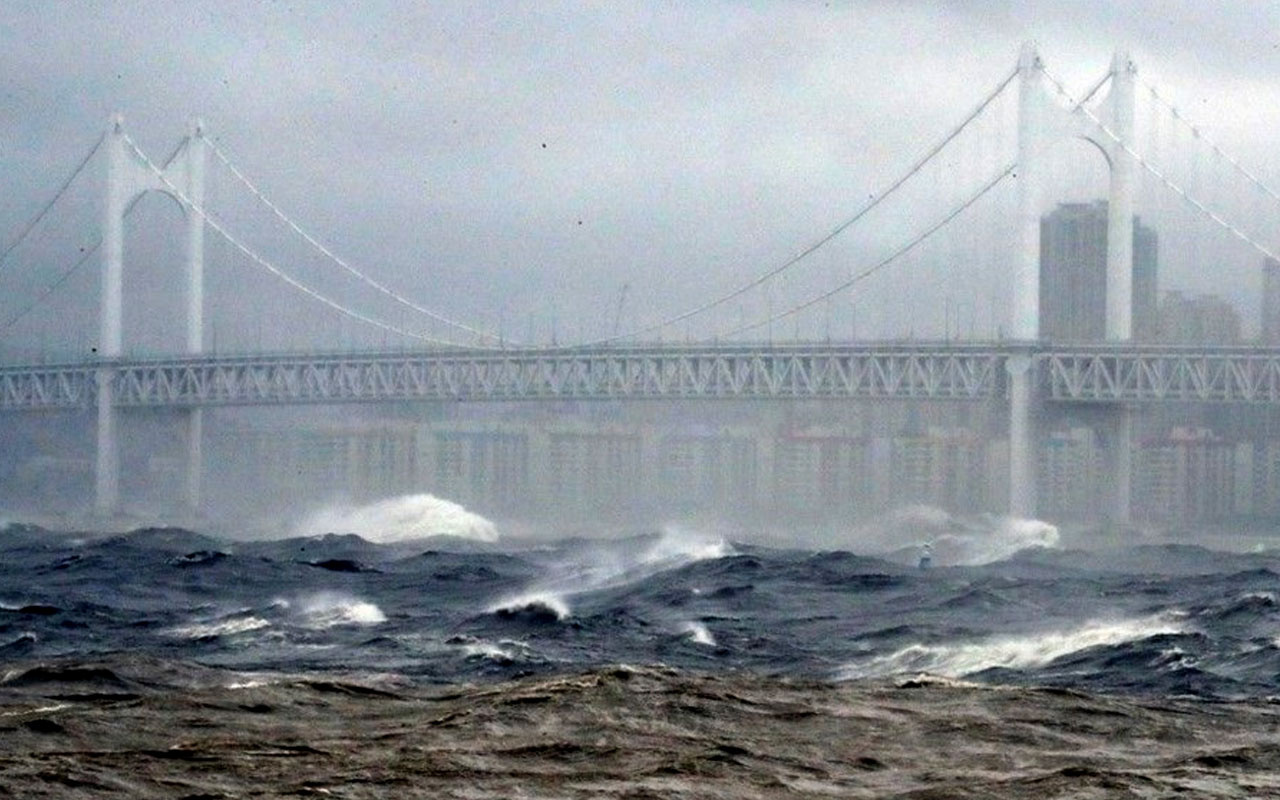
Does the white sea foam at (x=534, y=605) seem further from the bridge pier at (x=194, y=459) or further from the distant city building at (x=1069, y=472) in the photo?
the bridge pier at (x=194, y=459)

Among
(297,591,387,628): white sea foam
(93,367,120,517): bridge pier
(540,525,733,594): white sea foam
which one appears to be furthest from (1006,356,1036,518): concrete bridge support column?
(297,591,387,628): white sea foam

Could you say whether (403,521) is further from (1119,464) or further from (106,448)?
(1119,464)

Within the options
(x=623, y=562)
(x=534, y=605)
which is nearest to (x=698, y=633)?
(x=534, y=605)

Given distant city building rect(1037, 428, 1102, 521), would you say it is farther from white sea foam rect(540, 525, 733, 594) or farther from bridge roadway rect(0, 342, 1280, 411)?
white sea foam rect(540, 525, 733, 594)

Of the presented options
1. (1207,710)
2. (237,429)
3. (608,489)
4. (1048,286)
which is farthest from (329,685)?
(237,429)

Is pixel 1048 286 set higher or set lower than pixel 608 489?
higher

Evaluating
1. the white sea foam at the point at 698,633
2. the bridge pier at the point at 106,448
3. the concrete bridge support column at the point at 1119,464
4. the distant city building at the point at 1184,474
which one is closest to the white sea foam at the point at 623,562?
the white sea foam at the point at 698,633

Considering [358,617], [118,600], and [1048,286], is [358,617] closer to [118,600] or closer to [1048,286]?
[118,600]

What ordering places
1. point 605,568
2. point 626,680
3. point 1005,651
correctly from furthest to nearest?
1. point 605,568
2. point 1005,651
3. point 626,680
